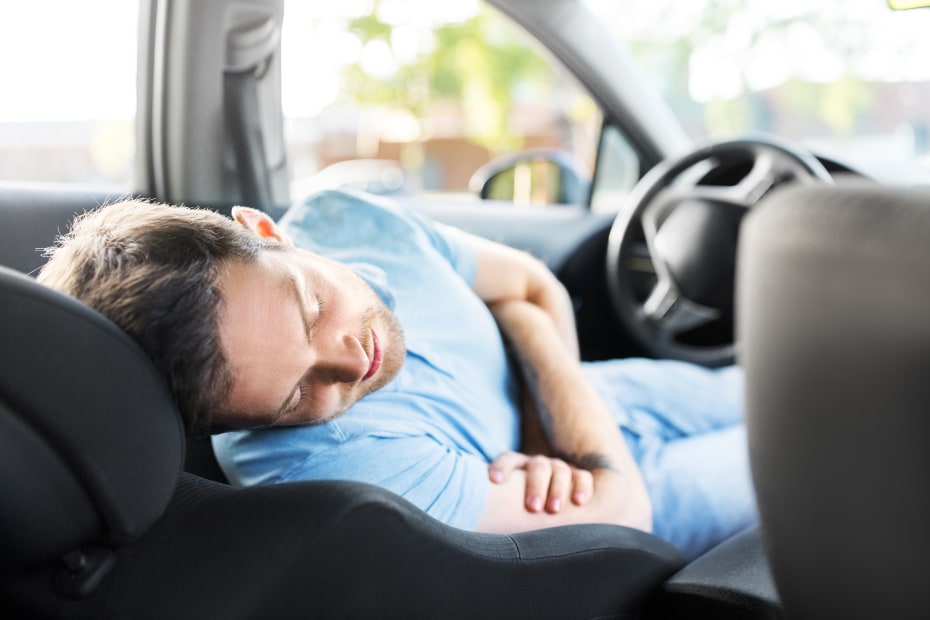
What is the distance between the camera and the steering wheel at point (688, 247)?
8.00 feet

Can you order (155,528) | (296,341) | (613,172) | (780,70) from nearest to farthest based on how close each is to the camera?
(155,528) → (296,341) → (613,172) → (780,70)

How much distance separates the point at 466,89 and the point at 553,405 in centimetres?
963

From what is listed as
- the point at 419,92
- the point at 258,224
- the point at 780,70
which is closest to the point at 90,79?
the point at 258,224

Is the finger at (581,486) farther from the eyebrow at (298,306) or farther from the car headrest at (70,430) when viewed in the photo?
the car headrest at (70,430)

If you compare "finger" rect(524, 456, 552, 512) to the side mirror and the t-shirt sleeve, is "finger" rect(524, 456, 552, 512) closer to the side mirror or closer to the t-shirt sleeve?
the t-shirt sleeve

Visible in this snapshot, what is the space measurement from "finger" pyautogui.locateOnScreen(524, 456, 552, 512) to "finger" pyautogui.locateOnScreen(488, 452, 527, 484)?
2cm

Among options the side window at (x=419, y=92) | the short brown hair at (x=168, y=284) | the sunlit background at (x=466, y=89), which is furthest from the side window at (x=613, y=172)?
the side window at (x=419, y=92)

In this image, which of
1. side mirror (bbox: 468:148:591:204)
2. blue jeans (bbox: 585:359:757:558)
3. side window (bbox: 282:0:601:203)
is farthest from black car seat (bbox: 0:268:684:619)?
→ side window (bbox: 282:0:601:203)

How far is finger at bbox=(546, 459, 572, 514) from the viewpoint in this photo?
4.50ft

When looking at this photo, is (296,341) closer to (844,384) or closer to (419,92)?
(844,384)

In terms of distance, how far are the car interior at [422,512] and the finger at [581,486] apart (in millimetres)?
144

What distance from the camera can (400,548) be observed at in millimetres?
1001

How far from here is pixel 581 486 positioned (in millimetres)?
1423

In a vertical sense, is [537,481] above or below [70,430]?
below
